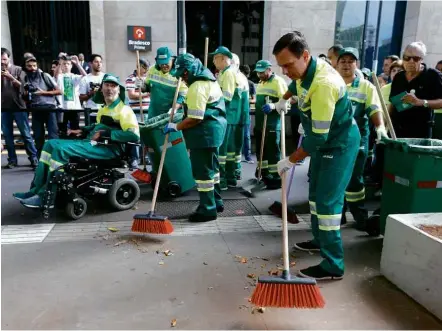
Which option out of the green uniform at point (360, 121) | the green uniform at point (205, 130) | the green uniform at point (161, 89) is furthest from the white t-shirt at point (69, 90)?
the green uniform at point (360, 121)

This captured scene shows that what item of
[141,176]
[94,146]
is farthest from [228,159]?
[94,146]

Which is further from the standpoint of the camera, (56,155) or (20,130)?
(20,130)

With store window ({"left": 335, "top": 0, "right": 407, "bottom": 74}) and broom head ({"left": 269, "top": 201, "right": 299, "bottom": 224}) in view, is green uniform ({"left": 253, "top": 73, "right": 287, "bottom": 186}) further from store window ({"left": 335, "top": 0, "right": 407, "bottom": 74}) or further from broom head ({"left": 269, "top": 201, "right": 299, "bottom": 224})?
store window ({"left": 335, "top": 0, "right": 407, "bottom": 74})

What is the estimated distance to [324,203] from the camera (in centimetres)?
279

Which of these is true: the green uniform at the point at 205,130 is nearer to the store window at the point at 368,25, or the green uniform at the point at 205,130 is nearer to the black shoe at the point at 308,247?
the black shoe at the point at 308,247

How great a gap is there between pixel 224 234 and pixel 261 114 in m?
2.28

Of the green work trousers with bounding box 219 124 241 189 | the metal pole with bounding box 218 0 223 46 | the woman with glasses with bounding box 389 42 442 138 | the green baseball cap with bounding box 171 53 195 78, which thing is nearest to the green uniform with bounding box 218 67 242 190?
the green work trousers with bounding box 219 124 241 189

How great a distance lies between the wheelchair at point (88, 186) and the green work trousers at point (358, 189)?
92.8 inches

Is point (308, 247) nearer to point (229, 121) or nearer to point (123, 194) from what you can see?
point (123, 194)

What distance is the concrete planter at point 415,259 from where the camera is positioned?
96.8 inches

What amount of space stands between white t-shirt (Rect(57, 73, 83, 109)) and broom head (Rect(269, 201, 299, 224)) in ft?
13.9

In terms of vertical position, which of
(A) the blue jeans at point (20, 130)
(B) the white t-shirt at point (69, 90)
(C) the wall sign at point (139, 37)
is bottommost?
(A) the blue jeans at point (20, 130)

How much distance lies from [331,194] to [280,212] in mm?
1583

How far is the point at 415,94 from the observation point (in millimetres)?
3992
